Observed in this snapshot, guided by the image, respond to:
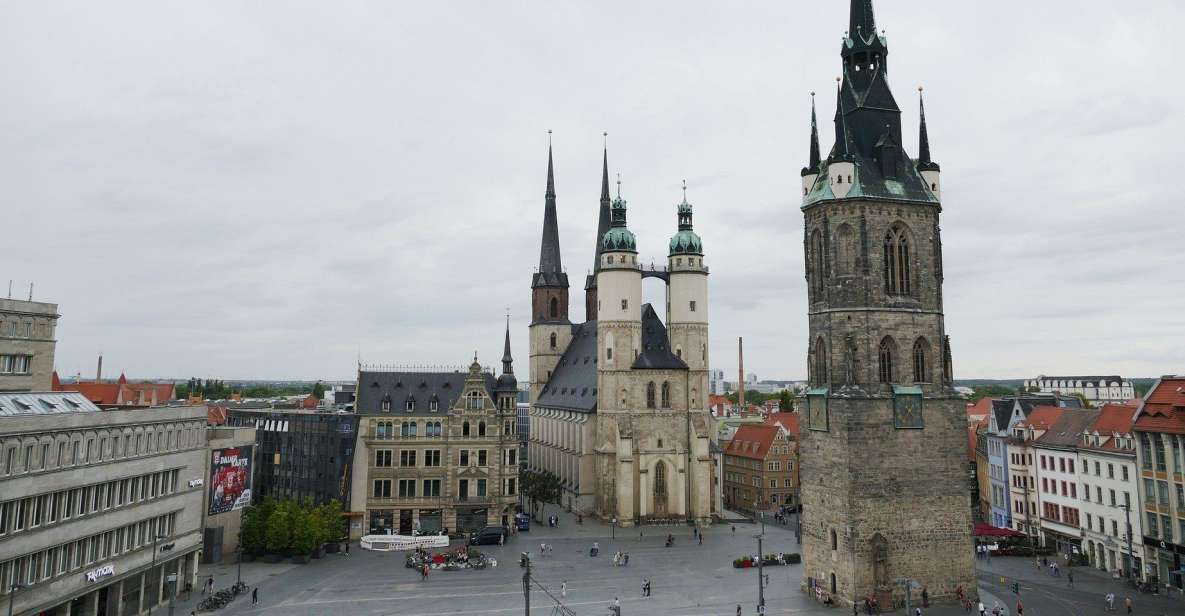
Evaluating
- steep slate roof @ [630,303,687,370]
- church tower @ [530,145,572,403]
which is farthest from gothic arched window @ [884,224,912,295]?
church tower @ [530,145,572,403]

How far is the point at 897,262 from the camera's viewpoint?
1810 inches

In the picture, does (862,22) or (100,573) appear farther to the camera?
(862,22)

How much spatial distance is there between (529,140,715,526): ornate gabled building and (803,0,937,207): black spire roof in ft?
110

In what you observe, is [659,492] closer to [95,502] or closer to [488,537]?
[488,537]

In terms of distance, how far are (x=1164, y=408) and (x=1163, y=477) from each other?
404 cm

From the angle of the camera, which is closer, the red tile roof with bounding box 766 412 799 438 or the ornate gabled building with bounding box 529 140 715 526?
the ornate gabled building with bounding box 529 140 715 526

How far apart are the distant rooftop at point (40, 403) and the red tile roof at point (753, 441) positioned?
213 feet

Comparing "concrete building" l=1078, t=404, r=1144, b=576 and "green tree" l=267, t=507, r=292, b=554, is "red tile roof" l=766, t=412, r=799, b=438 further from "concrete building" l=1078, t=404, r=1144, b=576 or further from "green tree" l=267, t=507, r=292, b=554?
"green tree" l=267, t=507, r=292, b=554

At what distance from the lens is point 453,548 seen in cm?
6362

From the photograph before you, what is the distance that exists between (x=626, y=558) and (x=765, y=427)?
3926cm

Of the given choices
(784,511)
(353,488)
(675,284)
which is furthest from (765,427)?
(353,488)

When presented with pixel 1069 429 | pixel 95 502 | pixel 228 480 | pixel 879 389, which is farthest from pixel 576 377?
pixel 95 502

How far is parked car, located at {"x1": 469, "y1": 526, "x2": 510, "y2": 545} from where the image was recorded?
66.2m

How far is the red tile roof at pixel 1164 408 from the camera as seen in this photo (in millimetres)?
48062
